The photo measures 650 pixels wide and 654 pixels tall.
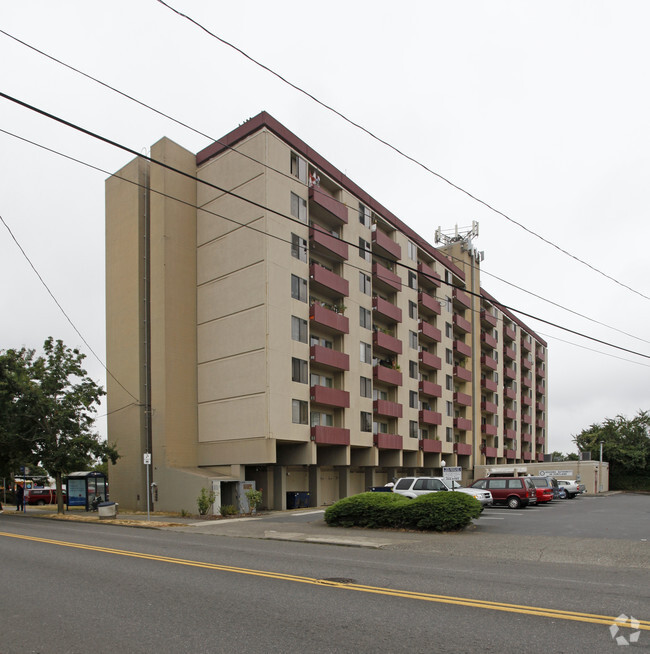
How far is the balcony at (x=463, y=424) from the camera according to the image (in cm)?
5806

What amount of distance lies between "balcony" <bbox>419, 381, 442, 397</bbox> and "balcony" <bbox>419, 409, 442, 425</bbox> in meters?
1.53

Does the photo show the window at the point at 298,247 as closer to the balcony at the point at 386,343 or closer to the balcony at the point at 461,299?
the balcony at the point at 386,343

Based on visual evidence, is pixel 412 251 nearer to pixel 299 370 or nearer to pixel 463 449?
pixel 463 449

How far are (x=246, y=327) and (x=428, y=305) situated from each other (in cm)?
2285

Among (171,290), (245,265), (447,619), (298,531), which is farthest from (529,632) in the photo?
(171,290)

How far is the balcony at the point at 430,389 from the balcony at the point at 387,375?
213 inches

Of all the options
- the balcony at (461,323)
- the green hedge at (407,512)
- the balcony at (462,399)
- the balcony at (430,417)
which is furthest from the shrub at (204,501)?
the balcony at (461,323)

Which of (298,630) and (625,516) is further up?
(298,630)

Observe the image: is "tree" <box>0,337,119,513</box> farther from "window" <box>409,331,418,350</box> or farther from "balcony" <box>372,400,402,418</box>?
"window" <box>409,331,418,350</box>

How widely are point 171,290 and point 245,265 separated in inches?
197

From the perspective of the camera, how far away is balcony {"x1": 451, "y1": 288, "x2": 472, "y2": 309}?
59750 millimetres

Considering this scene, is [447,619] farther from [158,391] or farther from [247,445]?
[158,391]

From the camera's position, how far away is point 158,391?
117 ft

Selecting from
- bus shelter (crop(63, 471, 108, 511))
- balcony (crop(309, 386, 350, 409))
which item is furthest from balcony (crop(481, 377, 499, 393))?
bus shelter (crop(63, 471, 108, 511))
